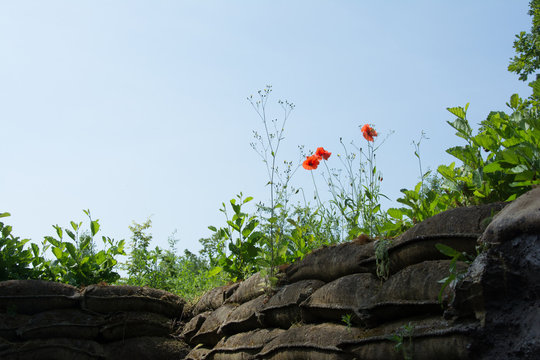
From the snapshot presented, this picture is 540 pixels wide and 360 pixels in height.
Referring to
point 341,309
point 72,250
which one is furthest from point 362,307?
point 72,250

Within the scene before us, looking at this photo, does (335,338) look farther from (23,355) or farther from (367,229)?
(23,355)

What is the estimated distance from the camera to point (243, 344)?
3.55 meters

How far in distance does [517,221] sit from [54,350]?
Result: 3.66m

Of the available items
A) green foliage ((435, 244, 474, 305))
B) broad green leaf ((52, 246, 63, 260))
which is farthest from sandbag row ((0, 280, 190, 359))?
green foliage ((435, 244, 474, 305))

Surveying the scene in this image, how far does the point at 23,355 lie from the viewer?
3953 millimetres

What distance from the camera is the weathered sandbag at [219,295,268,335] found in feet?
12.1

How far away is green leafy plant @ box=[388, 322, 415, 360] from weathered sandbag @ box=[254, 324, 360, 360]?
0.38 m

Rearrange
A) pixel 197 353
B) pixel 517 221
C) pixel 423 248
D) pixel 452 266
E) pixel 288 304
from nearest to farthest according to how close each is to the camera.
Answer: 1. pixel 517 221
2. pixel 452 266
3. pixel 423 248
4. pixel 288 304
5. pixel 197 353

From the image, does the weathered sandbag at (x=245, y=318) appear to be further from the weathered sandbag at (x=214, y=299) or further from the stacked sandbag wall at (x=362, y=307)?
the weathered sandbag at (x=214, y=299)

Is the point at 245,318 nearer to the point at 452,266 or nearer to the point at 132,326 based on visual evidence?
the point at 132,326

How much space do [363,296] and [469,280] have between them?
884 millimetres

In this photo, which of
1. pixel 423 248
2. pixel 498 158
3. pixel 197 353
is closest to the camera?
pixel 423 248

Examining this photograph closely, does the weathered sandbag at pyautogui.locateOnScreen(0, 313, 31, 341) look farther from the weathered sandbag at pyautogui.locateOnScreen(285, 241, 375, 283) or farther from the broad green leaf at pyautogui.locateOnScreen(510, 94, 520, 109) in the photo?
the broad green leaf at pyautogui.locateOnScreen(510, 94, 520, 109)

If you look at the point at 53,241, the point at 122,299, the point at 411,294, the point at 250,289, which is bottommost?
the point at 411,294
